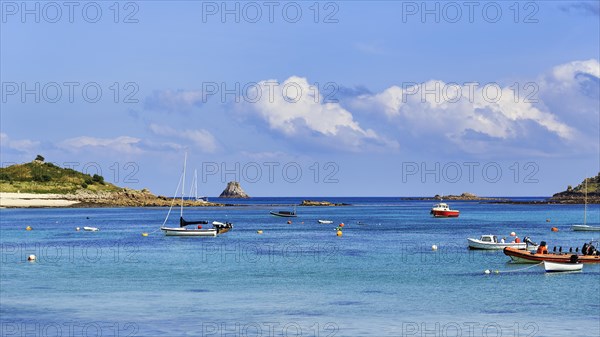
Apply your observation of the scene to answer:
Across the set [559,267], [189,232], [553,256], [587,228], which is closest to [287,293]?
[559,267]

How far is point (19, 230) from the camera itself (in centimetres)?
13212

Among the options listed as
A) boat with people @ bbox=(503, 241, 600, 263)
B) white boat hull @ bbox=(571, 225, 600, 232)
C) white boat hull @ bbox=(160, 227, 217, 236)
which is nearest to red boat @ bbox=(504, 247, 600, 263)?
boat with people @ bbox=(503, 241, 600, 263)

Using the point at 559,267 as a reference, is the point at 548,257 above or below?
above

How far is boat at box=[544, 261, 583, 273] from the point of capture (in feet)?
218

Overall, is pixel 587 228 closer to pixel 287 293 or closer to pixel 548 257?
pixel 548 257

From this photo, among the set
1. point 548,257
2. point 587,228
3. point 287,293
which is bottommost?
point 287,293

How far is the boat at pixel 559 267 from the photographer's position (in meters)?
66.5

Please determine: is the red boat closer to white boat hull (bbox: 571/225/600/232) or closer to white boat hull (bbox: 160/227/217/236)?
white boat hull (bbox: 160/227/217/236)

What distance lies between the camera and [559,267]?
66500mm

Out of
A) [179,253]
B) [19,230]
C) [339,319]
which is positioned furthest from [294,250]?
[19,230]

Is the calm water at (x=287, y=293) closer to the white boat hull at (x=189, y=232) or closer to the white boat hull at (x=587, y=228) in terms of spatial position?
the white boat hull at (x=189, y=232)

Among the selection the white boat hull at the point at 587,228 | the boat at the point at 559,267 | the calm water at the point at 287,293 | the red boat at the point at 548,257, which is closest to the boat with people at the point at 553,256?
the red boat at the point at 548,257

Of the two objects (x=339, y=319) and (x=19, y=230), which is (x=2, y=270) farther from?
(x=19, y=230)

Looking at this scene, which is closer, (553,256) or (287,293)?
(287,293)
